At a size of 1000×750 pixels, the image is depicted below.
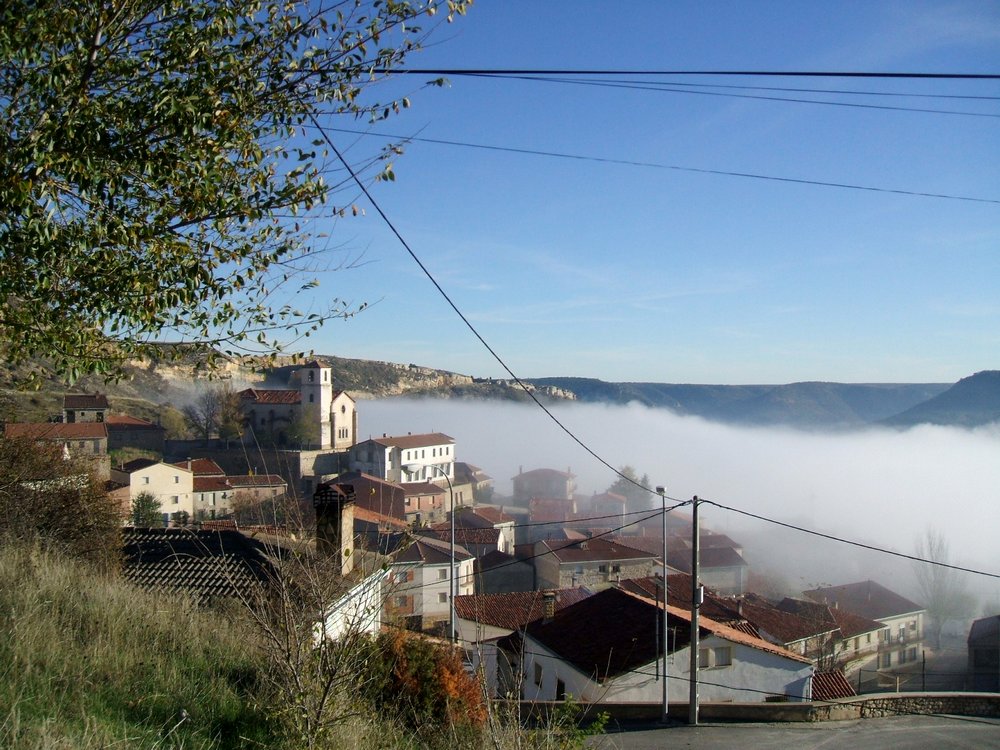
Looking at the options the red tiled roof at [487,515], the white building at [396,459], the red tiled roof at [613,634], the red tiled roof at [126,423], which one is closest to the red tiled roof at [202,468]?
the red tiled roof at [126,423]

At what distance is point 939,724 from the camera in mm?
14758

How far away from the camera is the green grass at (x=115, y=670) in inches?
164

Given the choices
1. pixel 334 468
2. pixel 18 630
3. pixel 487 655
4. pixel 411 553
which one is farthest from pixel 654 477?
pixel 18 630

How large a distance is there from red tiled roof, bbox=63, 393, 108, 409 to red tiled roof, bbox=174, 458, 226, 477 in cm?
772

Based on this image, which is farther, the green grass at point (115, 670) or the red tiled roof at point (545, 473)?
the red tiled roof at point (545, 473)

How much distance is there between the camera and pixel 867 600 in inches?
1944

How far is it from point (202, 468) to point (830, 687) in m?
41.8

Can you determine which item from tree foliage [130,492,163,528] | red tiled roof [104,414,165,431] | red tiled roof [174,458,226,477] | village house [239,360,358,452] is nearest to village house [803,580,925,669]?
tree foliage [130,492,163,528]

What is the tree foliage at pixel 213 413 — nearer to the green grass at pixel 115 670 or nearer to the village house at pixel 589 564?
the village house at pixel 589 564

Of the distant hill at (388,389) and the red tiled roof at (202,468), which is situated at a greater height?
the distant hill at (388,389)

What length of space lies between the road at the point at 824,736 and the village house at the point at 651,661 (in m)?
2.46

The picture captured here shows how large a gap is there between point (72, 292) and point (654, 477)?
10701 cm

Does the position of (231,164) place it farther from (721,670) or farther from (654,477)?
(654,477)

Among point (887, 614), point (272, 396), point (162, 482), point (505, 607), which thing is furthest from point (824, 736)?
point (272, 396)
